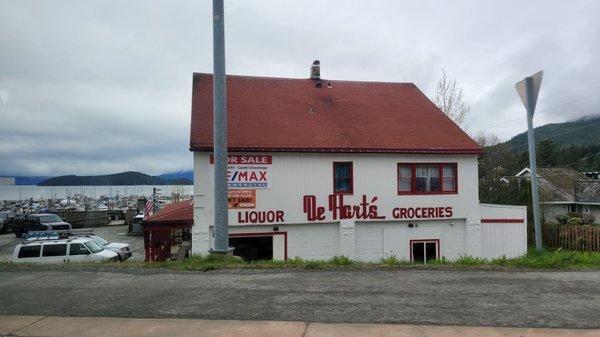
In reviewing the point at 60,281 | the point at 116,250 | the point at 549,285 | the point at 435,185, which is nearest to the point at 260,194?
the point at 435,185

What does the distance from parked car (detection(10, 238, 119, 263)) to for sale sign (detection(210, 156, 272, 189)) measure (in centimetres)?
722

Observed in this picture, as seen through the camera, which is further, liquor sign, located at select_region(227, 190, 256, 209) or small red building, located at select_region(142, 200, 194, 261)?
liquor sign, located at select_region(227, 190, 256, 209)

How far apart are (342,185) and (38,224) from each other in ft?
113

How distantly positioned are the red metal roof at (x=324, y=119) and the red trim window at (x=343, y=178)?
2.58 feet

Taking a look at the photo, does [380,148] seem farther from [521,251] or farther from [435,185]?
[521,251]

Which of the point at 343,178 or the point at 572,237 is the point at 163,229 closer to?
the point at 343,178

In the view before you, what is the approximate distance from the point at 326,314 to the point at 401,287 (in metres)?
1.80

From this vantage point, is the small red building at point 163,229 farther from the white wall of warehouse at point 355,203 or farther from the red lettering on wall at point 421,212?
the red lettering on wall at point 421,212

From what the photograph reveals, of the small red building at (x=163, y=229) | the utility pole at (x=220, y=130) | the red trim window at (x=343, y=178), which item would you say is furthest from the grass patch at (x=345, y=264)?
the red trim window at (x=343, y=178)

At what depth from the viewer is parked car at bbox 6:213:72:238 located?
4353 cm

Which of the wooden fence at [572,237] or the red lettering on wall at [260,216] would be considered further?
the wooden fence at [572,237]

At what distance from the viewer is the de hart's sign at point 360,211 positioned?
20.4 m

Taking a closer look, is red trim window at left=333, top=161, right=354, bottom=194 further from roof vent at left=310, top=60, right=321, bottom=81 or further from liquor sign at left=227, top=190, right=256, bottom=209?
roof vent at left=310, top=60, right=321, bottom=81

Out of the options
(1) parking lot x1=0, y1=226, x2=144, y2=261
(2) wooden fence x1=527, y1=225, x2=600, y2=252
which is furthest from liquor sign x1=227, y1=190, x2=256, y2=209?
(2) wooden fence x1=527, y1=225, x2=600, y2=252
